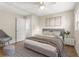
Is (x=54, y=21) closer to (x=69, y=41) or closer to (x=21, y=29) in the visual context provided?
(x=69, y=41)

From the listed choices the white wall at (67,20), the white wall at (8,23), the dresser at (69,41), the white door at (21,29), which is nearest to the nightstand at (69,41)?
the dresser at (69,41)

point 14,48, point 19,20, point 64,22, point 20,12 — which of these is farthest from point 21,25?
point 64,22

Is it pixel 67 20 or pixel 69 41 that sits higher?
pixel 67 20

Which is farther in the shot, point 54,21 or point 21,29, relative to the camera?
point 21,29

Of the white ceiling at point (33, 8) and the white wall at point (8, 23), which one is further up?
the white ceiling at point (33, 8)

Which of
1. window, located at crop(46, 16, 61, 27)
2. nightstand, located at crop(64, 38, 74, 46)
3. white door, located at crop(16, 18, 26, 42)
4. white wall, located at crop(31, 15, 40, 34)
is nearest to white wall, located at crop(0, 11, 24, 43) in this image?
white door, located at crop(16, 18, 26, 42)

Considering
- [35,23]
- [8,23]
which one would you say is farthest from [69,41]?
[8,23]

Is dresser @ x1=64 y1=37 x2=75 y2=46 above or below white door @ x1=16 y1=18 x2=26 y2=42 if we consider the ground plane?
below

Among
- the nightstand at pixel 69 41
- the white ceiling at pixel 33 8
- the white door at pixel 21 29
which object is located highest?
the white ceiling at pixel 33 8

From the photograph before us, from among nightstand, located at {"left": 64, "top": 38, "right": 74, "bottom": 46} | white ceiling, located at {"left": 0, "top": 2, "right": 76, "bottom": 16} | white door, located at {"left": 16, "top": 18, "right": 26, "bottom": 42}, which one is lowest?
nightstand, located at {"left": 64, "top": 38, "right": 74, "bottom": 46}

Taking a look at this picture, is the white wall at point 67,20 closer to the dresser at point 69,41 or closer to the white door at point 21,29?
the dresser at point 69,41

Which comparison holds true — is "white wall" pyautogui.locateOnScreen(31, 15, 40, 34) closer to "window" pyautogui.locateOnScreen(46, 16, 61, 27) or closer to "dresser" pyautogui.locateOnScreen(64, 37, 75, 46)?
A: "window" pyautogui.locateOnScreen(46, 16, 61, 27)

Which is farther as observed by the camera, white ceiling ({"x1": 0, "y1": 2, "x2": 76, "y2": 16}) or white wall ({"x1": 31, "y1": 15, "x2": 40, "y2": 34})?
white wall ({"x1": 31, "y1": 15, "x2": 40, "y2": 34})

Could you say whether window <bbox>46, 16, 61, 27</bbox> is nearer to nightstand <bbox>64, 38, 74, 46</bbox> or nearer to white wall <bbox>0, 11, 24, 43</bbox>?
A: nightstand <bbox>64, 38, 74, 46</bbox>
